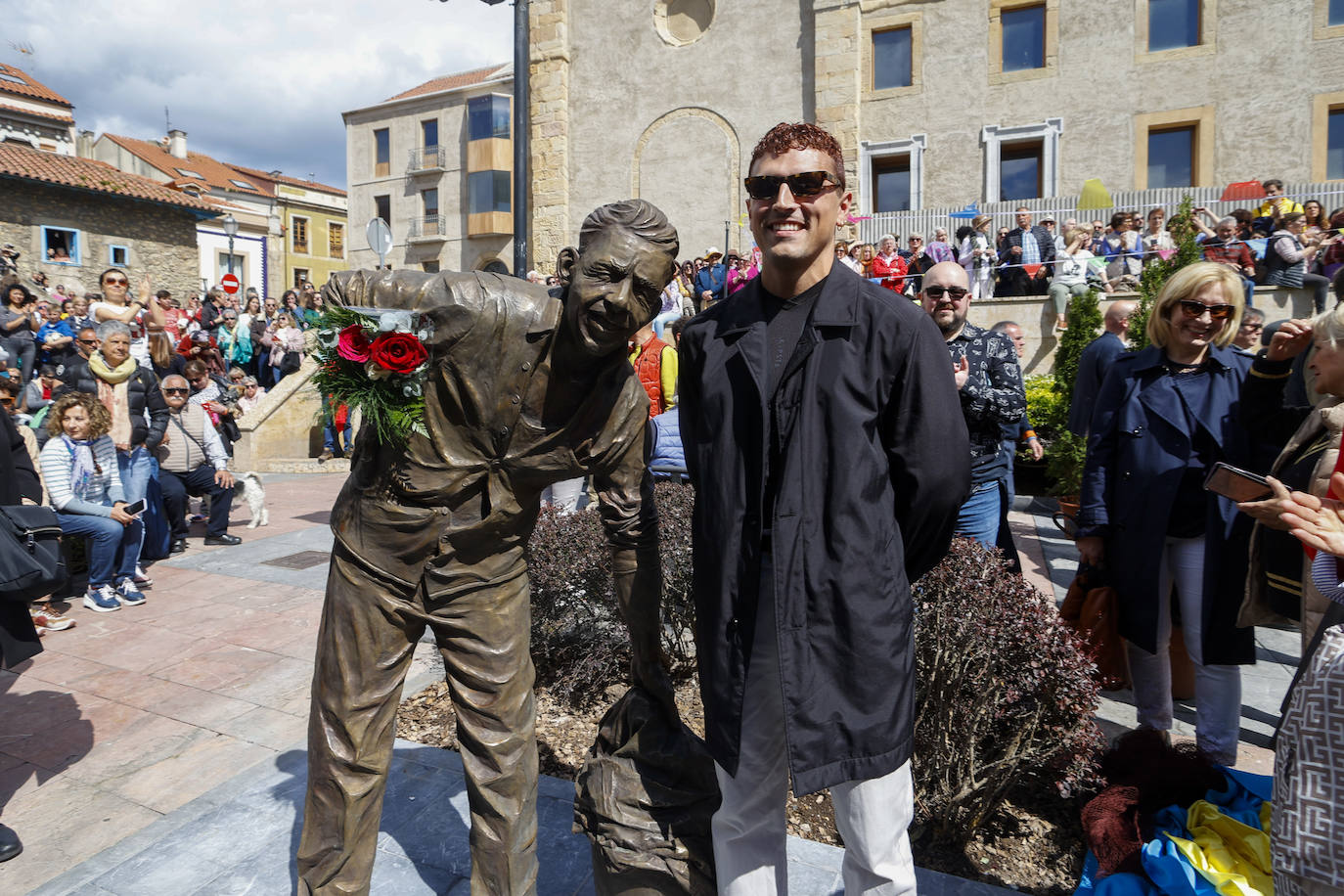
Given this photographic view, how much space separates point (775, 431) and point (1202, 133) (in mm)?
22690

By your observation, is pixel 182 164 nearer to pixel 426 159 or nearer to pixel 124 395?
pixel 426 159

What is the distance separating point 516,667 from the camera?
7.95 ft

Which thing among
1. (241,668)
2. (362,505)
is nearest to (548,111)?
(241,668)

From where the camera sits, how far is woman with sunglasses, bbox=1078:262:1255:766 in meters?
3.40

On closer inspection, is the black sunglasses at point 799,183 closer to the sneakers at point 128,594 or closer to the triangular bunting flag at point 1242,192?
the sneakers at point 128,594

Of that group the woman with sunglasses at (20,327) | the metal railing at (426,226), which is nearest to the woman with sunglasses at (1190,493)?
the woman with sunglasses at (20,327)

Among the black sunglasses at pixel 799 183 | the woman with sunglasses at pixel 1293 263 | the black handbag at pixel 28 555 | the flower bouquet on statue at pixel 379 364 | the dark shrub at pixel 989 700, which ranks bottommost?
the dark shrub at pixel 989 700

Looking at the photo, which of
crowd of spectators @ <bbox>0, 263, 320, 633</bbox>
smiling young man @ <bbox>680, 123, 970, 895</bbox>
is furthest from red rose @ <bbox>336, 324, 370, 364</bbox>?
crowd of spectators @ <bbox>0, 263, 320, 633</bbox>

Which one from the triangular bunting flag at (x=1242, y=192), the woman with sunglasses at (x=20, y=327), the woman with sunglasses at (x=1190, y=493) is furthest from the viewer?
the triangular bunting flag at (x=1242, y=192)

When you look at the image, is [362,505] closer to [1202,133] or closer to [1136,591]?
[1136,591]

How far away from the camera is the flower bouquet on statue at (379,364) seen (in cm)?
209

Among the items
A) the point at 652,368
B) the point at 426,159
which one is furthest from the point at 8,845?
the point at 426,159

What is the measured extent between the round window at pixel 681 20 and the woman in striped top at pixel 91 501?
21632 millimetres

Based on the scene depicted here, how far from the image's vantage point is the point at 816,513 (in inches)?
75.0
